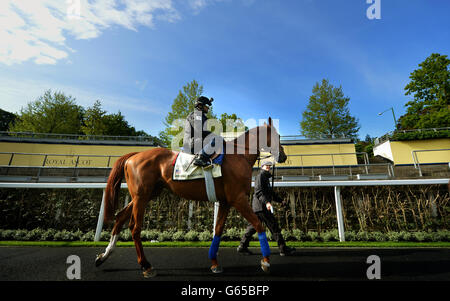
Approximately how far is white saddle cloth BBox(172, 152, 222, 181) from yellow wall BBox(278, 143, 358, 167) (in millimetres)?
14405

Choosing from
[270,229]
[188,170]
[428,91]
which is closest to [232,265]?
[270,229]

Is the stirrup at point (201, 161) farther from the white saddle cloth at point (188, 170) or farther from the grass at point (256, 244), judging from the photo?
the grass at point (256, 244)

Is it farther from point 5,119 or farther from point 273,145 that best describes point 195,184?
point 5,119

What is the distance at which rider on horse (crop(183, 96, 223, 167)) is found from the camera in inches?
123

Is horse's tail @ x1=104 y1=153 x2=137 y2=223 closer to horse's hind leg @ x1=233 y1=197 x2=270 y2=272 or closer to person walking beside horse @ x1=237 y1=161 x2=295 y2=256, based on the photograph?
horse's hind leg @ x1=233 y1=197 x2=270 y2=272

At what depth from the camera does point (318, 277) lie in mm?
2727

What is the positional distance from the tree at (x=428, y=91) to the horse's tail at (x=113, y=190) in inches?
1090

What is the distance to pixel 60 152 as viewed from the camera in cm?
1759

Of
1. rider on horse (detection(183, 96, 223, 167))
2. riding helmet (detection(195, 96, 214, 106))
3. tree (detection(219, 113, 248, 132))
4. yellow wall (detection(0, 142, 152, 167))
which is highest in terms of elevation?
tree (detection(219, 113, 248, 132))

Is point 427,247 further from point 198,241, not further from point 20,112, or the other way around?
point 20,112

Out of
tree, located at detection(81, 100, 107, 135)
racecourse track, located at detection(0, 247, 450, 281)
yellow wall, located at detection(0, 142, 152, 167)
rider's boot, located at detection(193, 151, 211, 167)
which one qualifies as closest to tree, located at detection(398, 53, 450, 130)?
racecourse track, located at detection(0, 247, 450, 281)

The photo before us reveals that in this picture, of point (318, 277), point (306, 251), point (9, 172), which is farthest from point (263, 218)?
point (9, 172)

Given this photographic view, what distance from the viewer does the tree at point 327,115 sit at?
22.1 m

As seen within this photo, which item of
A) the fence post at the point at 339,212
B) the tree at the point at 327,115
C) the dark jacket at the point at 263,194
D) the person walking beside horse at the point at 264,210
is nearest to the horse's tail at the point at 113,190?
the person walking beside horse at the point at 264,210
